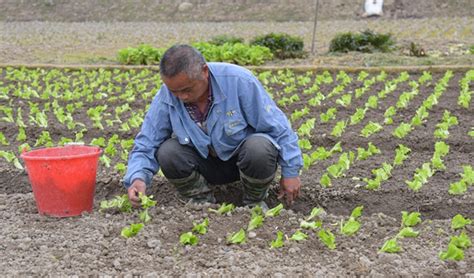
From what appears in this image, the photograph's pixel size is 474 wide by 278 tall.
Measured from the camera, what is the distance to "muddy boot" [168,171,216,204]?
4516 mm

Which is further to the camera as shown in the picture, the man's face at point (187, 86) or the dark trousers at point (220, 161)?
the dark trousers at point (220, 161)

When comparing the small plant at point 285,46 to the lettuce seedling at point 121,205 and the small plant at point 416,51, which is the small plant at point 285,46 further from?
the lettuce seedling at point 121,205

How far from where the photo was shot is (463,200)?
460 cm

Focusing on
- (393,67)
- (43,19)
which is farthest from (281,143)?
(43,19)

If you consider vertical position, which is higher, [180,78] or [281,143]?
[180,78]

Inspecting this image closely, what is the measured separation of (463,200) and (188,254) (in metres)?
1.86

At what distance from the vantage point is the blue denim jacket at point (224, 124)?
13.8 feet

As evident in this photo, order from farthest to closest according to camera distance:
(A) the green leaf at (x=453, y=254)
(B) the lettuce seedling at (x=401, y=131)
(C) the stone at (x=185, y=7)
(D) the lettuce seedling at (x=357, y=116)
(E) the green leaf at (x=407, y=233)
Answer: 1. (C) the stone at (x=185, y=7)
2. (D) the lettuce seedling at (x=357, y=116)
3. (B) the lettuce seedling at (x=401, y=131)
4. (E) the green leaf at (x=407, y=233)
5. (A) the green leaf at (x=453, y=254)

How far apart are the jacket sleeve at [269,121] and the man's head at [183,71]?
0.30m

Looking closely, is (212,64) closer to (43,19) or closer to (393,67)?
(393,67)

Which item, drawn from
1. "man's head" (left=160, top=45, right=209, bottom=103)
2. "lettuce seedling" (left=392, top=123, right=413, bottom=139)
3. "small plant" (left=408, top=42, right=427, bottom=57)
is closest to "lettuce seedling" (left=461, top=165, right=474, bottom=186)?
"lettuce seedling" (left=392, top=123, right=413, bottom=139)

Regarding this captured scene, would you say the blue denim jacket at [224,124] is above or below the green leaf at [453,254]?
above

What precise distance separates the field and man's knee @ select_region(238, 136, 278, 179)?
275 millimetres

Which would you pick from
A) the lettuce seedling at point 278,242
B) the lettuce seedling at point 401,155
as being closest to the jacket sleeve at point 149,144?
the lettuce seedling at point 278,242
